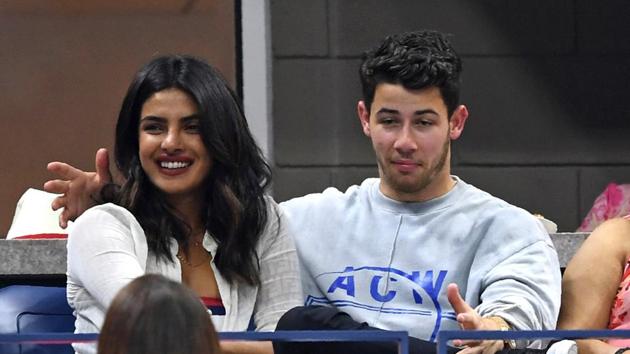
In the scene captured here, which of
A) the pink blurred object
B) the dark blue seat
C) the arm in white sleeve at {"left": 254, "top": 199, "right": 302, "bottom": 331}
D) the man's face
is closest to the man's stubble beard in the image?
the man's face

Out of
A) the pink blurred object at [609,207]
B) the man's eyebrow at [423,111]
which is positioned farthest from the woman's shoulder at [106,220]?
the pink blurred object at [609,207]

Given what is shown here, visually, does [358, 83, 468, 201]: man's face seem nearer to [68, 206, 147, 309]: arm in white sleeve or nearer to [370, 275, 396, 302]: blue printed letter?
[370, 275, 396, 302]: blue printed letter

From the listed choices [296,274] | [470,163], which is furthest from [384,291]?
[470,163]

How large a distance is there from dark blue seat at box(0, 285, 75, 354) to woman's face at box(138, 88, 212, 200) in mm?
314

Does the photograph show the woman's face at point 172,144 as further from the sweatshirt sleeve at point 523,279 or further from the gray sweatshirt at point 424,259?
the sweatshirt sleeve at point 523,279

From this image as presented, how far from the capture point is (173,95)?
8.79 ft

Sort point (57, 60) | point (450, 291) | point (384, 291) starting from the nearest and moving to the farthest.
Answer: point (450, 291) → point (384, 291) → point (57, 60)

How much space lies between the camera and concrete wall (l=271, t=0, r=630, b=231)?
495 centimetres

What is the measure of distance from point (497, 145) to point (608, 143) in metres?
0.39

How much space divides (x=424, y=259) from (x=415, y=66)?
0.36m

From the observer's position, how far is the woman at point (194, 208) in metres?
2.60

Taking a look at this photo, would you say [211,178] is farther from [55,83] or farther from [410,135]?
[55,83]

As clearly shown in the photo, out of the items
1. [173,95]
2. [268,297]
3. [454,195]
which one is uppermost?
[173,95]

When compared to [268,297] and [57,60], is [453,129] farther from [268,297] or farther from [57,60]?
[57,60]
